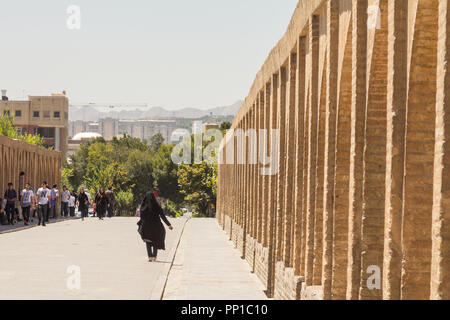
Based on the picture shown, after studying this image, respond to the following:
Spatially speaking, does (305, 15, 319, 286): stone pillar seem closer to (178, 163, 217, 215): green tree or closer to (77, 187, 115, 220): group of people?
(77, 187, 115, 220): group of people

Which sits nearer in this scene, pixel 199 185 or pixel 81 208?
pixel 81 208

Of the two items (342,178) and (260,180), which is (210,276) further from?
(342,178)

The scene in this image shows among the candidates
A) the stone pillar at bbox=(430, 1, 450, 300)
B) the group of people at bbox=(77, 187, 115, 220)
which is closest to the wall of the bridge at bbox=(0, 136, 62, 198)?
the group of people at bbox=(77, 187, 115, 220)

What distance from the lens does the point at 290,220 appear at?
13844mm

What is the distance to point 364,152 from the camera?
305 inches

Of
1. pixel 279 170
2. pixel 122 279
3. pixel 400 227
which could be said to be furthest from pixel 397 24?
pixel 122 279

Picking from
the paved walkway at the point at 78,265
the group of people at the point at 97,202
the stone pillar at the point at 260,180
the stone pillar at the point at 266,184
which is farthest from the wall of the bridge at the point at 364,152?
the group of people at the point at 97,202

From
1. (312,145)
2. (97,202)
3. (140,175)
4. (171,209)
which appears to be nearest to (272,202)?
(312,145)

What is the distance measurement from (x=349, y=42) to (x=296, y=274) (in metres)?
4.55

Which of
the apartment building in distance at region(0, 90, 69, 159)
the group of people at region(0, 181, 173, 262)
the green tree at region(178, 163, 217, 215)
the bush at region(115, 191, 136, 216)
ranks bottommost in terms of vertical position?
the bush at region(115, 191, 136, 216)

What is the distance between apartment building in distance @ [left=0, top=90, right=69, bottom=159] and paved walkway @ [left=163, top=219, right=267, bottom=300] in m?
116

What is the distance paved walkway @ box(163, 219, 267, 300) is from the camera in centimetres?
1429

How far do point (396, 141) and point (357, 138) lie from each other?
1333 millimetres

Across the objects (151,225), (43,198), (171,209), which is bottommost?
(171,209)
